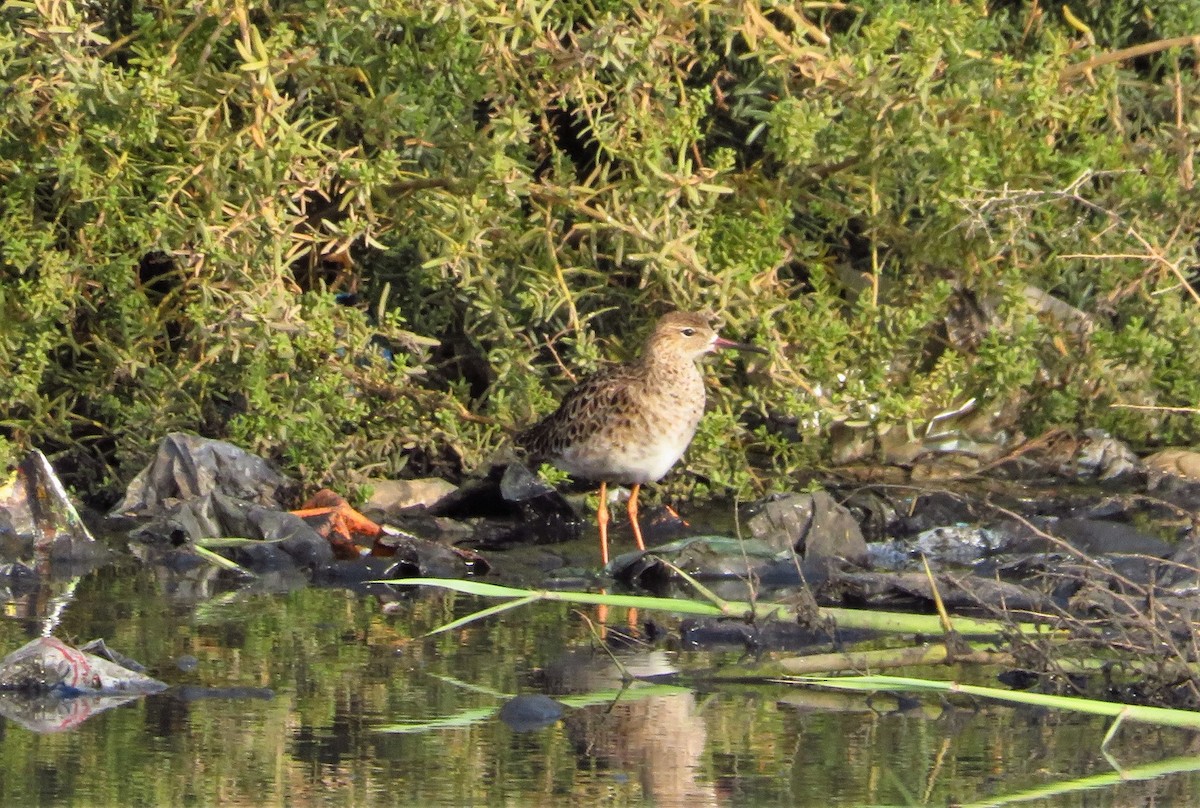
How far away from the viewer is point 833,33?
8.34 metres

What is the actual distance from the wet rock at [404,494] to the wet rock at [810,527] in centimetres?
143

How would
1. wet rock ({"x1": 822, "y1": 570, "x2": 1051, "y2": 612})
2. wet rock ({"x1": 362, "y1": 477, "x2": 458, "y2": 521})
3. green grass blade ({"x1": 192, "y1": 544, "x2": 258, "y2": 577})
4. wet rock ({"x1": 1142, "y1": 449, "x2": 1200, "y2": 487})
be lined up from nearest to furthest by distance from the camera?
wet rock ({"x1": 822, "y1": 570, "x2": 1051, "y2": 612})
green grass blade ({"x1": 192, "y1": 544, "x2": 258, "y2": 577})
wet rock ({"x1": 362, "y1": 477, "x2": 458, "y2": 521})
wet rock ({"x1": 1142, "y1": 449, "x2": 1200, "y2": 487})

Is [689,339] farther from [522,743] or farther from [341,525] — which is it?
[522,743]

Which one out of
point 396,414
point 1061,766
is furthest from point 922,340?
point 1061,766

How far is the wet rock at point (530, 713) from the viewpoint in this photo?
15.0 ft

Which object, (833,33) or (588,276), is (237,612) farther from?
(833,33)

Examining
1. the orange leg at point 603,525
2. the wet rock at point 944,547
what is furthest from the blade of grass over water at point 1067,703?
the orange leg at point 603,525

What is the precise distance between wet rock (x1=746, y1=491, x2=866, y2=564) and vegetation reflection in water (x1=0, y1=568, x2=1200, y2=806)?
1668mm

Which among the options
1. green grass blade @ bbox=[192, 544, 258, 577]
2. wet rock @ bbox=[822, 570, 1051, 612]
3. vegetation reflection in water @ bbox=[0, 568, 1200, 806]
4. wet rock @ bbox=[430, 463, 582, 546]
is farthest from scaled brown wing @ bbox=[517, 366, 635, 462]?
vegetation reflection in water @ bbox=[0, 568, 1200, 806]

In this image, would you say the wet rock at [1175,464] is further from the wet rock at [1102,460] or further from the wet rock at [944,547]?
the wet rock at [944,547]

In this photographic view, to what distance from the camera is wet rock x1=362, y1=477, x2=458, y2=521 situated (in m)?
8.00

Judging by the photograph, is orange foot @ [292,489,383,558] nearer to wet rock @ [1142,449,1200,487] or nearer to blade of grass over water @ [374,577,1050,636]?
blade of grass over water @ [374,577,1050,636]

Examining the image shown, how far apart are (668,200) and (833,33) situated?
4.51ft

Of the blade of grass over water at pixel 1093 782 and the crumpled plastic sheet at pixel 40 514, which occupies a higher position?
the crumpled plastic sheet at pixel 40 514
